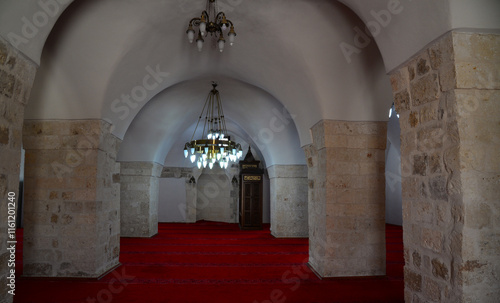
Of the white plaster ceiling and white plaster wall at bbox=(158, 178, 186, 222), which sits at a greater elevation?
the white plaster ceiling

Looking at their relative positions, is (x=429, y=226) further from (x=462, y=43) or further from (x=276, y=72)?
(x=276, y=72)

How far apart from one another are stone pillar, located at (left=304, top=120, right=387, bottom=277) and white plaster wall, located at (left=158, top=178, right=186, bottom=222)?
895cm

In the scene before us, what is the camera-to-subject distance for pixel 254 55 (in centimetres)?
521

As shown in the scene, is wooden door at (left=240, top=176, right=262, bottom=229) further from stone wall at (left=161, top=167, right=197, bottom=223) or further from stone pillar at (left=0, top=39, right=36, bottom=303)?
stone pillar at (left=0, top=39, right=36, bottom=303)

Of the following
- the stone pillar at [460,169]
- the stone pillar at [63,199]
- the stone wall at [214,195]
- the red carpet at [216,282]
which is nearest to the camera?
the stone pillar at [460,169]

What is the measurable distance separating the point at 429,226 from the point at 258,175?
29.0ft

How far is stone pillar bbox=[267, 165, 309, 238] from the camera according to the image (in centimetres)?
893

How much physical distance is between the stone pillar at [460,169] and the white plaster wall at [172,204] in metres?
11.2

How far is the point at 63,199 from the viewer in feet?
14.9

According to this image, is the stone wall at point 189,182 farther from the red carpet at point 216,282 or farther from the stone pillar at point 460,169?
the stone pillar at point 460,169

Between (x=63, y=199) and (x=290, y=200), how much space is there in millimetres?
5730

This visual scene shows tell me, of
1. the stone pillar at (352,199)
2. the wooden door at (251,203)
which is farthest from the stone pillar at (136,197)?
the stone pillar at (352,199)

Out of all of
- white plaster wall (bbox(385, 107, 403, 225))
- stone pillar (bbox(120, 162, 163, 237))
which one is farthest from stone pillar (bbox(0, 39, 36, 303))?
white plaster wall (bbox(385, 107, 403, 225))

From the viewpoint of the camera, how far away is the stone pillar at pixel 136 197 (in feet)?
29.1
